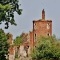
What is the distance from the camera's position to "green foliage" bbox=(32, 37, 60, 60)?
72625 mm

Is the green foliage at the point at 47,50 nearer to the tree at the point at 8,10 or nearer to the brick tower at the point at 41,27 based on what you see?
the brick tower at the point at 41,27

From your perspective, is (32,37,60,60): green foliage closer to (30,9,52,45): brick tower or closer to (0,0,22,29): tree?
(30,9,52,45): brick tower

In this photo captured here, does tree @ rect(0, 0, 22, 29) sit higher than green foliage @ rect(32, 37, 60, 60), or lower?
higher

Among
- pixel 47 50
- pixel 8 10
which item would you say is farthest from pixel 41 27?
pixel 8 10

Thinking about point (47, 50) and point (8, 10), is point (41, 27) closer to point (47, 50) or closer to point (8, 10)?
point (47, 50)

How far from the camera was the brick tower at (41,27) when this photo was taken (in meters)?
90.7

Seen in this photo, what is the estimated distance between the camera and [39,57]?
74062 millimetres

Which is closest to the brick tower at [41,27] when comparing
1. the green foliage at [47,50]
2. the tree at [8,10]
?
the green foliage at [47,50]

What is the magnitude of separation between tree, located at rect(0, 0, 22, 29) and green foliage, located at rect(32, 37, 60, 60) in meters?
30.6

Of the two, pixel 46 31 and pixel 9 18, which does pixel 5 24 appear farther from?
pixel 46 31

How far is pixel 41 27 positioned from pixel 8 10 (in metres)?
51.8

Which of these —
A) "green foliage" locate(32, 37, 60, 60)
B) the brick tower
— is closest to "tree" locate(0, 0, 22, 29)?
"green foliage" locate(32, 37, 60, 60)

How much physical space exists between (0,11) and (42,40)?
38188 millimetres

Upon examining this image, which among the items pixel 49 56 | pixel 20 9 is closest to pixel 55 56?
pixel 49 56
